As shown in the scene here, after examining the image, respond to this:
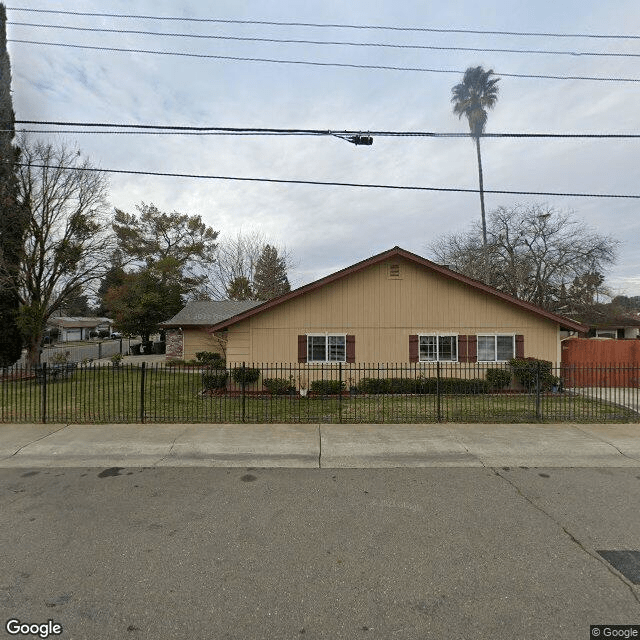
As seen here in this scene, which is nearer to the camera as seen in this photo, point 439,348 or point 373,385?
point 373,385

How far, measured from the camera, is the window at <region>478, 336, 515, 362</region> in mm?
13297

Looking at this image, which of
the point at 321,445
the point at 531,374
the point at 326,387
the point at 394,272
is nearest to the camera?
the point at 321,445

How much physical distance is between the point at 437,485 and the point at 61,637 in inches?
166

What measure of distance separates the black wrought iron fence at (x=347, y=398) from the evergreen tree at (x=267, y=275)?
23.3 m

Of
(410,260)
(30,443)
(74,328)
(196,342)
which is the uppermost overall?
(410,260)

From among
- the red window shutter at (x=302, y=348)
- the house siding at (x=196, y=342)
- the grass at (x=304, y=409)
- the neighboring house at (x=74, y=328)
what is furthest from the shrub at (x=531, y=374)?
the neighboring house at (x=74, y=328)

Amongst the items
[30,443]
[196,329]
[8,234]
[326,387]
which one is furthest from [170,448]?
[196,329]

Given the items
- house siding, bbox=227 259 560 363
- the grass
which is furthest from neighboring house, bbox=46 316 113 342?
house siding, bbox=227 259 560 363

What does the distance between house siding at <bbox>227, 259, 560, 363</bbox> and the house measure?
0.11 feet

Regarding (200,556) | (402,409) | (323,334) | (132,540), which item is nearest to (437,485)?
(200,556)

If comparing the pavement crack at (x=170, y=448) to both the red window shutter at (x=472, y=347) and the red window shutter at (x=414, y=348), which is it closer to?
the red window shutter at (x=414, y=348)

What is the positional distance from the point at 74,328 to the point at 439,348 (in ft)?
208

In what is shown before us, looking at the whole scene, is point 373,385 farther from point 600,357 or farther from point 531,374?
point 600,357

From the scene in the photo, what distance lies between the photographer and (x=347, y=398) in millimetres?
12180
